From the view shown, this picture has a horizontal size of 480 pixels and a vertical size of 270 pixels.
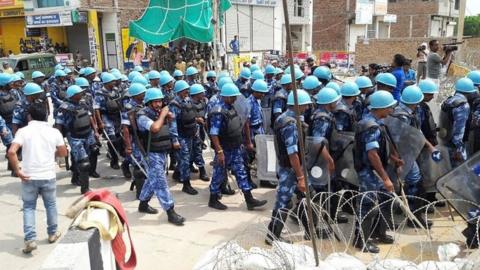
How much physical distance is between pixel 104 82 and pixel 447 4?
43.5m

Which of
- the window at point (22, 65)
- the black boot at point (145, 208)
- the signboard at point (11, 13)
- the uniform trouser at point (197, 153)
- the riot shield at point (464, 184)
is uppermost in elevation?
the signboard at point (11, 13)

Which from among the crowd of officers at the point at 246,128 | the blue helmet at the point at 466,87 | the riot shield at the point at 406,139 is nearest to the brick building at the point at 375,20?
the crowd of officers at the point at 246,128

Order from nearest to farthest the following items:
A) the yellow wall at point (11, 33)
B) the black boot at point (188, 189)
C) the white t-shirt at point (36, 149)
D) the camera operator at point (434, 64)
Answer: the white t-shirt at point (36, 149)
the black boot at point (188, 189)
the camera operator at point (434, 64)
the yellow wall at point (11, 33)

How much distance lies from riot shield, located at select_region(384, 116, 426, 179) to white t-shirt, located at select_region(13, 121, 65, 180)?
359 cm

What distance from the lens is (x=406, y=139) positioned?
4.73 metres

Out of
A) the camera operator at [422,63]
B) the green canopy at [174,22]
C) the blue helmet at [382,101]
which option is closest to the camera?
the blue helmet at [382,101]

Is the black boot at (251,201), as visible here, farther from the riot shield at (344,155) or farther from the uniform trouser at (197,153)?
the uniform trouser at (197,153)

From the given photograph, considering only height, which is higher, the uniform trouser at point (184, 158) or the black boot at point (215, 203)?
the uniform trouser at point (184, 158)

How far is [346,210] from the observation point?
583cm

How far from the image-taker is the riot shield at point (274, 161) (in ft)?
15.9

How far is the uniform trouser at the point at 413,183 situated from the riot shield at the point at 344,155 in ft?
1.97

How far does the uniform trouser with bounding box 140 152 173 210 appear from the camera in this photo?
17.6 ft

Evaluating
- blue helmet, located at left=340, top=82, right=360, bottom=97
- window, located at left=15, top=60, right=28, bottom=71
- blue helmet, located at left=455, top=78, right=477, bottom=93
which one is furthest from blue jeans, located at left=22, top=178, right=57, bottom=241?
window, located at left=15, top=60, right=28, bottom=71

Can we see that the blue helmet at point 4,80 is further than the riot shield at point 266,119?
Yes
